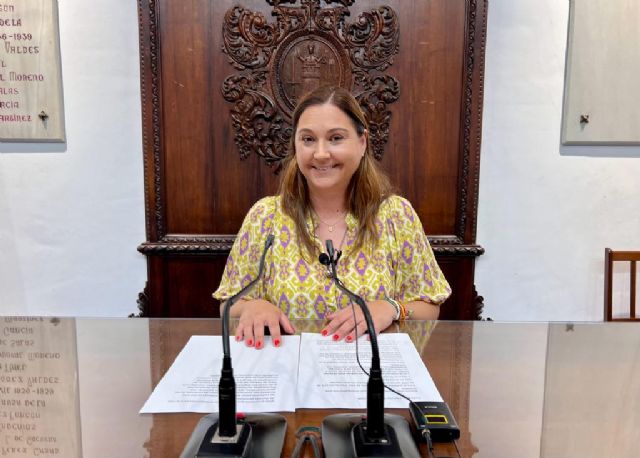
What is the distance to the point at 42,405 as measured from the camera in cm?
80

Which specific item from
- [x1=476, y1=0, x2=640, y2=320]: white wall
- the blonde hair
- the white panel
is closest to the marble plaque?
the blonde hair

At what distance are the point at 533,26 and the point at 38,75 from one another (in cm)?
212

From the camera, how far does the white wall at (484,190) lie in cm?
200

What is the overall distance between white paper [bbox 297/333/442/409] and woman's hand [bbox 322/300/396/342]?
27mm

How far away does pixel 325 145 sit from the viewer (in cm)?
142

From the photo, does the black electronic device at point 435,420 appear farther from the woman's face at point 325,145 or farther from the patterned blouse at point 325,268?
the woman's face at point 325,145

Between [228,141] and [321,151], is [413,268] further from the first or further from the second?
[228,141]

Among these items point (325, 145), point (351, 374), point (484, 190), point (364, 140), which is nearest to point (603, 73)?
point (484, 190)

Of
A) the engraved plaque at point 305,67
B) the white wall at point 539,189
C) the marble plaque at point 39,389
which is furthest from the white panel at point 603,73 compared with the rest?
the marble plaque at point 39,389

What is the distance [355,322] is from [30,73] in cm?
181

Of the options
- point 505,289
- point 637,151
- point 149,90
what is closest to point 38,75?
point 149,90

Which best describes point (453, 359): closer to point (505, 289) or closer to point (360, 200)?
point (360, 200)

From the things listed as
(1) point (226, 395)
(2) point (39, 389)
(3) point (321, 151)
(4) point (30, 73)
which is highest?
(4) point (30, 73)

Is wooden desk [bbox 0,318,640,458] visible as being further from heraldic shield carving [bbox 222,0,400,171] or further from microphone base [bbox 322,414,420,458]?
heraldic shield carving [bbox 222,0,400,171]
